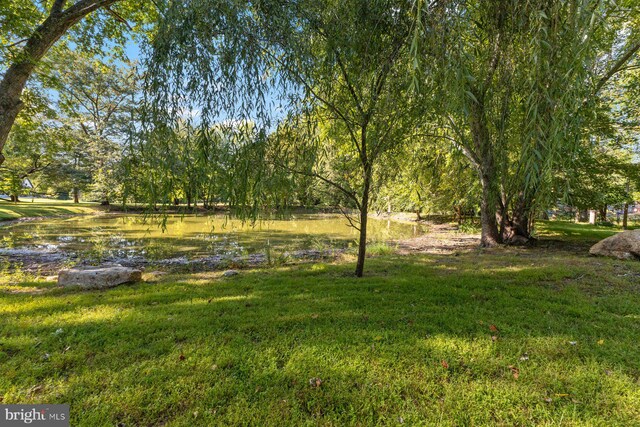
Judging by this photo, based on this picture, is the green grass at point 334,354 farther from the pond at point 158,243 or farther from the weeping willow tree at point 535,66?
the pond at point 158,243

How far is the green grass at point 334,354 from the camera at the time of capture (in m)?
1.93

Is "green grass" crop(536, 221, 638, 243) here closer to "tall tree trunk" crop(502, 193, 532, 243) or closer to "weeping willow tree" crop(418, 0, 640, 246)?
"tall tree trunk" crop(502, 193, 532, 243)

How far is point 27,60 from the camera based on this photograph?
441cm

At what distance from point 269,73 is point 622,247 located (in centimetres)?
826

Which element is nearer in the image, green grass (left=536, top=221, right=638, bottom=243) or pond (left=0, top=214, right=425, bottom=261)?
pond (left=0, top=214, right=425, bottom=261)

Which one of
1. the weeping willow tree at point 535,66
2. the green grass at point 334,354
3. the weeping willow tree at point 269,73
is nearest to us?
the green grass at point 334,354

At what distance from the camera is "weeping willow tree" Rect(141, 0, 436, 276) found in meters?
2.77

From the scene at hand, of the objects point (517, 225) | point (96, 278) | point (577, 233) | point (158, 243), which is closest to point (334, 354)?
point (96, 278)

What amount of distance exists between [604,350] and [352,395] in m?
2.45

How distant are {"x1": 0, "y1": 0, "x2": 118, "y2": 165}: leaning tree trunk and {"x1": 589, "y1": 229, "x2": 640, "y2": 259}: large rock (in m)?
11.5

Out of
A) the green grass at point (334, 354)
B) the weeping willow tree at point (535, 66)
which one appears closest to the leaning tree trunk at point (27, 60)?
the green grass at point (334, 354)

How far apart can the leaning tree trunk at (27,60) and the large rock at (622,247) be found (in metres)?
11.5

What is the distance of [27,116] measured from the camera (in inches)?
266

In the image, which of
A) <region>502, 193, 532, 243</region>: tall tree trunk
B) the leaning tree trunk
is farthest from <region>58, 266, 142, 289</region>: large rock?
<region>502, 193, 532, 243</region>: tall tree trunk
